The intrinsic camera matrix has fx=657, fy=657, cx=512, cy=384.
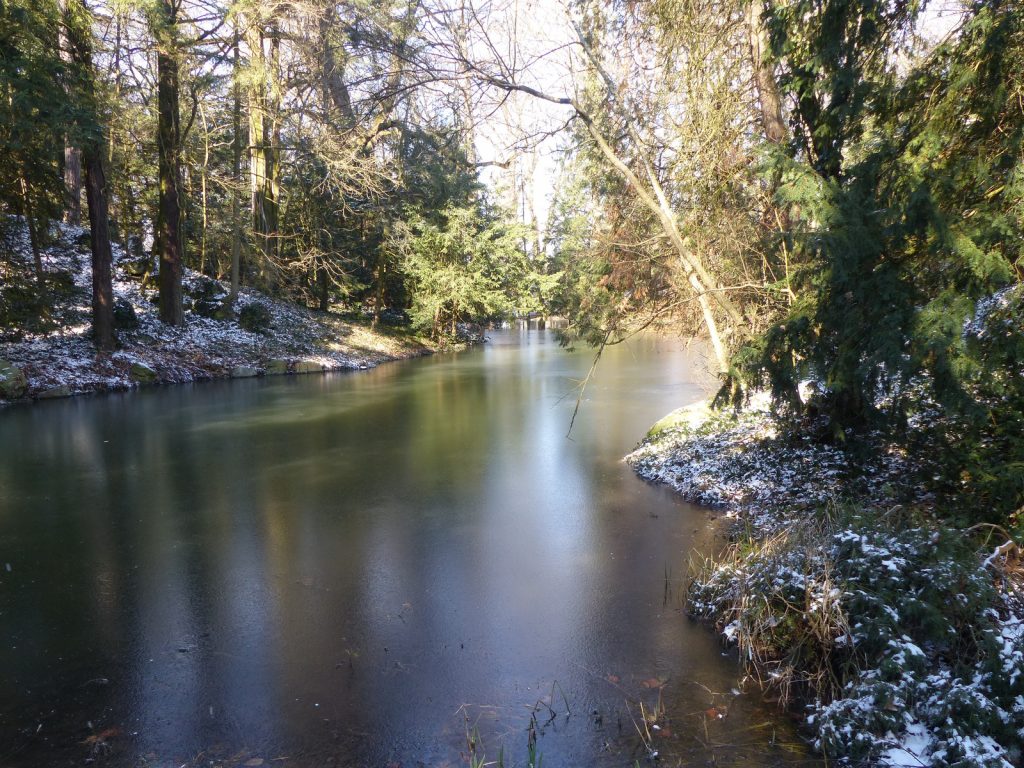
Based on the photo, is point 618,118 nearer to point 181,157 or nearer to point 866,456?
point 866,456

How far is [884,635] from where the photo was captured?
3715mm

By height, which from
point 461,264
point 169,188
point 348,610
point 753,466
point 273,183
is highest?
point 273,183

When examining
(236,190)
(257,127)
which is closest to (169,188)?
(236,190)

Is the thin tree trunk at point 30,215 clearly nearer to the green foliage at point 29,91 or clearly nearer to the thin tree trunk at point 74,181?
the green foliage at point 29,91

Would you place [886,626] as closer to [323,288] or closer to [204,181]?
[204,181]

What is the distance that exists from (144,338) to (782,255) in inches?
665

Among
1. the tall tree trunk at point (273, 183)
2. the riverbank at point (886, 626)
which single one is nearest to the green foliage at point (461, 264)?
the tall tree trunk at point (273, 183)

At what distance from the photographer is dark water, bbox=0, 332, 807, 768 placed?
360cm

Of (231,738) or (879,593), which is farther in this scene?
(879,593)

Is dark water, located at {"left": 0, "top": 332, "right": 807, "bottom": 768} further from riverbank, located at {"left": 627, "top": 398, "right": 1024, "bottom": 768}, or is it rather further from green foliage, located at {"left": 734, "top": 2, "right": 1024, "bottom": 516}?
green foliage, located at {"left": 734, "top": 2, "right": 1024, "bottom": 516}

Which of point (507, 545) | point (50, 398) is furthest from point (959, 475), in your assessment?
point (50, 398)

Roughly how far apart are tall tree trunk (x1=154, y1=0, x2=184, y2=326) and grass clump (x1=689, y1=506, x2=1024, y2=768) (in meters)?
17.9

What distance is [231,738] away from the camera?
357 cm

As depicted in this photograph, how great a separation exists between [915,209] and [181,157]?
63.3 ft
